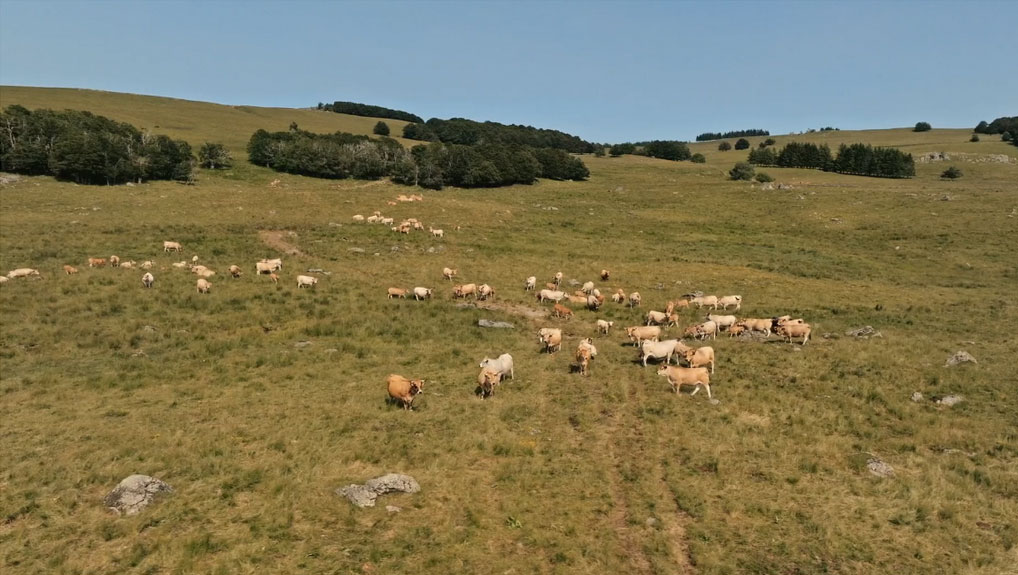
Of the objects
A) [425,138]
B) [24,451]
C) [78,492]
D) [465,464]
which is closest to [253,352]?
[24,451]

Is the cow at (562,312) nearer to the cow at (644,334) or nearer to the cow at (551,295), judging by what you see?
the cow at (551,295)

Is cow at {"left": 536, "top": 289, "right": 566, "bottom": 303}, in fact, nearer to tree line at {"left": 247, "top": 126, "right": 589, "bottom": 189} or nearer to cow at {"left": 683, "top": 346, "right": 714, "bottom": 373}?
cow at {"left": 683, "top": 346, "right": 714, "bottom": 373}

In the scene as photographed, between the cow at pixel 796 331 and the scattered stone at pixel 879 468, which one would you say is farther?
the cow at pixel 796 331

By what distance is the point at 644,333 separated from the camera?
23.7 meters

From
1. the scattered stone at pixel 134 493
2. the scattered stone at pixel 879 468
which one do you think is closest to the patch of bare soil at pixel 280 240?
the scattered stone at pixel 134 493

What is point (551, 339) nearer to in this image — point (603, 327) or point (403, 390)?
point (603, 327)

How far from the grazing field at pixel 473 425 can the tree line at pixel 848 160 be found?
239 ft

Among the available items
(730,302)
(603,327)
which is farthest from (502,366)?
(730,302)

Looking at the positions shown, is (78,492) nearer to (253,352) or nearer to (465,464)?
(465,464)

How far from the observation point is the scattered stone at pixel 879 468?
12648mm

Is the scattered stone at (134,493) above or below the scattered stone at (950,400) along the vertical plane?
below

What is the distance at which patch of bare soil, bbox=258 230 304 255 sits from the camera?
40.9m

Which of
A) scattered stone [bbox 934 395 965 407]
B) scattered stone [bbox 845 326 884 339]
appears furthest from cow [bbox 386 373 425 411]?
scattered stone [bbox 845 326 884 339]

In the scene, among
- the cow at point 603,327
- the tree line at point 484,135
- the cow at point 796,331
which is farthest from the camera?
the tree line at point 484,135
